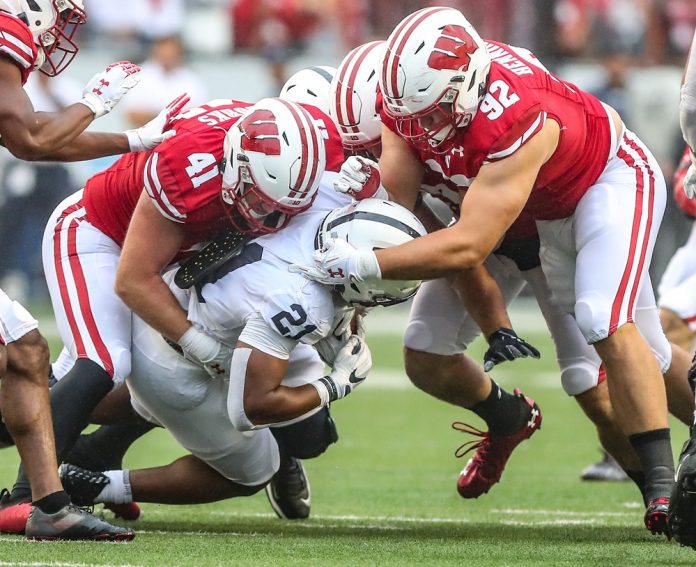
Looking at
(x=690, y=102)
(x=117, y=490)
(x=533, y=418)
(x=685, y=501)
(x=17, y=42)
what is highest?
(x=690, y=102)

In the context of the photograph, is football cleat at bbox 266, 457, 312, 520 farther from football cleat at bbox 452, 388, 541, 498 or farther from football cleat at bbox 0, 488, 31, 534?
football cleat at bbox 0, 488, 31, 534

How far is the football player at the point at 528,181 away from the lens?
14.8 feet

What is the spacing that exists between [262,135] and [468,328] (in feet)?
4.58

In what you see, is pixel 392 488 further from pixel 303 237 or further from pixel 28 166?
pixel 28 166

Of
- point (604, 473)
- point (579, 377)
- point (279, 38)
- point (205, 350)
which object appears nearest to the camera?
point (205, 350)

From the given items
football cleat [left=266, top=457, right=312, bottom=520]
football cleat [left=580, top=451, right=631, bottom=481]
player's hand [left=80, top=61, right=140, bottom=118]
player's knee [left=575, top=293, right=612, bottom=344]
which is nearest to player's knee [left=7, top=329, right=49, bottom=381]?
player's hand [left=80, top=61, right=140, bottom=118]

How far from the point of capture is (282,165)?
14.8 feet

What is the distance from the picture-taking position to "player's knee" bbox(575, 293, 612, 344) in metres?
4.66

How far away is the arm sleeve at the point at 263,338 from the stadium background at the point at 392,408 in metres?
0.63

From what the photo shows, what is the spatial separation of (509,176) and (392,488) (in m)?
2.08

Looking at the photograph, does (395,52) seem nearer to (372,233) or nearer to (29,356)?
(372,233)

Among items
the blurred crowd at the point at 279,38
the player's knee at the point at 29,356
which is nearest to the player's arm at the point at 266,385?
the player's knee at the point at 29,356

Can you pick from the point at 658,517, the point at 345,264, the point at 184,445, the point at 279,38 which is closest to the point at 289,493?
the point at 184,445

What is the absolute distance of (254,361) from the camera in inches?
177
